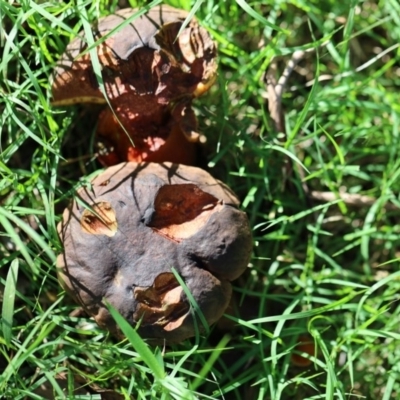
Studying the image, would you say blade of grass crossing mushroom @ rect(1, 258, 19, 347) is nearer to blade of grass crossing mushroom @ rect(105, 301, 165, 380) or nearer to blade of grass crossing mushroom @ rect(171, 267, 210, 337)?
blade of grass crossing mushroom @ rect(105, 301, 165, 380)

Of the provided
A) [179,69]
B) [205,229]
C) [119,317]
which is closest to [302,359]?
[205,229]

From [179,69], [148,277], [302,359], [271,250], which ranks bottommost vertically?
[302,359]

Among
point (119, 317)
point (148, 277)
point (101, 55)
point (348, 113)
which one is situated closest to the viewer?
point (119, 317)

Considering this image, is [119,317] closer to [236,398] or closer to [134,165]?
[134,165]

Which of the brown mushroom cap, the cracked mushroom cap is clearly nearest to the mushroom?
the brown mushroom cap

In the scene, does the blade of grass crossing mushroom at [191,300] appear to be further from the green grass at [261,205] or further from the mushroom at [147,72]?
the mushroom at [147,72]

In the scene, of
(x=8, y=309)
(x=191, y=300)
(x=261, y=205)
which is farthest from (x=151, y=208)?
(x=261, y=205)
